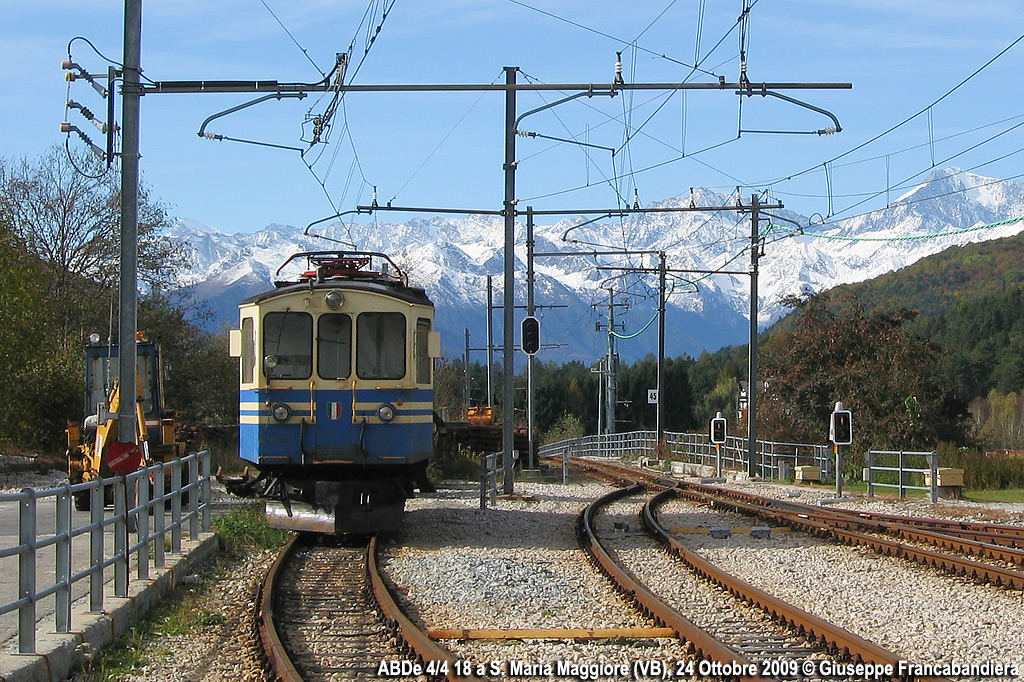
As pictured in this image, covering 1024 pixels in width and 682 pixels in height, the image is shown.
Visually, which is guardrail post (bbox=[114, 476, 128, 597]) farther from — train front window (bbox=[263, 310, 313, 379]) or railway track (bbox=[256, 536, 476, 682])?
train front window (bbox=[263, 310, 313, 379])

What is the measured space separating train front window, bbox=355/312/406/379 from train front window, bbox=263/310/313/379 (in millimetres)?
589

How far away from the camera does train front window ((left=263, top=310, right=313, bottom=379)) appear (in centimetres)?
1543

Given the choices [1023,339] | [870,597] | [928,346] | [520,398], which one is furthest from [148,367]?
[520,398]

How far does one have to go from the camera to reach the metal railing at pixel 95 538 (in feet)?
25.6

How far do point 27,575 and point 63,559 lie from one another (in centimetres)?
60

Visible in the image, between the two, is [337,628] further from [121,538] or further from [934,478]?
[934,478]

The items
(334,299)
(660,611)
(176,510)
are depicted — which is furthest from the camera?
(334,299)

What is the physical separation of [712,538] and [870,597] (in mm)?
5269

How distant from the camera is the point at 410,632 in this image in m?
8.91

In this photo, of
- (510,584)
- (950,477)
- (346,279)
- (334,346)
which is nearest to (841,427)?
(950,477)

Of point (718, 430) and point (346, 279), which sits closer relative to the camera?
point (346, 279)

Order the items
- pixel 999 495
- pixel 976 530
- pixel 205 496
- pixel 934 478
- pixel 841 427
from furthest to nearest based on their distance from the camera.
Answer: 1. pixel 999 495
2. pixel 841 427
3. pixel 934 478
4. pixel 976 530
5. pixel 205 496

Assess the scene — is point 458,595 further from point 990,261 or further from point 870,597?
point 990,261

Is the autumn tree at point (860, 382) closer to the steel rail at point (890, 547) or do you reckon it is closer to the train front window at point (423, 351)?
the steel rail at point (890, 547)
